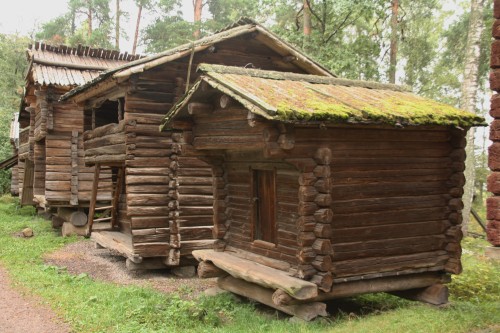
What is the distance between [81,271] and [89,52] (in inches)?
418

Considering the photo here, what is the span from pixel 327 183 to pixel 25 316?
5879 mm

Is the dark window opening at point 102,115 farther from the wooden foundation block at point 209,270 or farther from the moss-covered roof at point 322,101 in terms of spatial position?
the wooden foundation block at point 209,270

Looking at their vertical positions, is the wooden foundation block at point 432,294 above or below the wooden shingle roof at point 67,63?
below

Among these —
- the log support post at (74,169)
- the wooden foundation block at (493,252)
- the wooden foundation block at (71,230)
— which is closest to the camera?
the wooden foundation block at (493,252)

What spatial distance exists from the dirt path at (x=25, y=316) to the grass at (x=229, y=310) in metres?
0.20

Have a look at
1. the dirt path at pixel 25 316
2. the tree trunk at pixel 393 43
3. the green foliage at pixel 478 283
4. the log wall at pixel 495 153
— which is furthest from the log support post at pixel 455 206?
the tree trunk at pixel 393 43

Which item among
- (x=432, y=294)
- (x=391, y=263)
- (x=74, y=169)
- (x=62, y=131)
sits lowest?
(x=432, y=294)

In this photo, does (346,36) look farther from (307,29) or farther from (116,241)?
(116,241)

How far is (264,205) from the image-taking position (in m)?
9.43

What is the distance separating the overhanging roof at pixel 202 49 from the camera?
1199 centimetres

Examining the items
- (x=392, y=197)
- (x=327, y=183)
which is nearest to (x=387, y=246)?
(x=392, y=197)

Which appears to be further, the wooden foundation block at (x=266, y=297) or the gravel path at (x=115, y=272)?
the gravel path at (x=115, y=272)

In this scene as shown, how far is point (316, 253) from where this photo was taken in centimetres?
800

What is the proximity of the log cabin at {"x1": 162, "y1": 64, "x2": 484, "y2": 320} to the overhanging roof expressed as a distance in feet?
8.84
